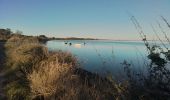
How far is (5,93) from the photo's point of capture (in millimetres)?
10750

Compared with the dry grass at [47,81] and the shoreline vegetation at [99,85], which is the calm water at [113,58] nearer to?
the shoreline vegetation at [99,85]

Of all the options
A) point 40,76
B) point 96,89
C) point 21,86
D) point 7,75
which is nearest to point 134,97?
point 96,89

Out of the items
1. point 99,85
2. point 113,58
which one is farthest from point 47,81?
point 113,58

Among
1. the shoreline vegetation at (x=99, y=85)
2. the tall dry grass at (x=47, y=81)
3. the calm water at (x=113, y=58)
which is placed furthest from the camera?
the tall dry grass at (x=47, y=81)

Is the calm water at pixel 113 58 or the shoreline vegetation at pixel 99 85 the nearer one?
the shoreline vegetation at pixel 99 85

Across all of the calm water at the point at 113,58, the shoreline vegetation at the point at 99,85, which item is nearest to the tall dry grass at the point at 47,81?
the shoreline vegetation at the point at 99,85

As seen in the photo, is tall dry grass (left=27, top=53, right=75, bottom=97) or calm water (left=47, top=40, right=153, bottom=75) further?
tall dry grass (left=27, top=53, right=75, bottom=97)

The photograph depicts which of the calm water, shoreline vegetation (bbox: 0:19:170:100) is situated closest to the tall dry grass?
shoreline vegetation (bbox: 0:19:170:100)

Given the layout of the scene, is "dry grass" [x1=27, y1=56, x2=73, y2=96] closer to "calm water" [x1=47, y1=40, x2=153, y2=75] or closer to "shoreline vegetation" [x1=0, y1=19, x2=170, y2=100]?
"shoreline vegetation" [x1=0, y1=19, x2=170, y2=100]

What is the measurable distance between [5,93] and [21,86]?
0.58 meters

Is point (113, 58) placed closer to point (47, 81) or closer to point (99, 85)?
point (99, 85)

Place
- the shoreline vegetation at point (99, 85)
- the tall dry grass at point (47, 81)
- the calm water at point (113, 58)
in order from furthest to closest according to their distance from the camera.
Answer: the tall dry grass at point (47, 81)
the calm water at point (113, 58)
the shoreline vegetation at point (99, 85)

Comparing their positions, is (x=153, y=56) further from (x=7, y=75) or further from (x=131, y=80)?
(x=7, y=75)

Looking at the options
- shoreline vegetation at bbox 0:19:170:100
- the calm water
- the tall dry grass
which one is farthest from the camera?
the tall dry grass
